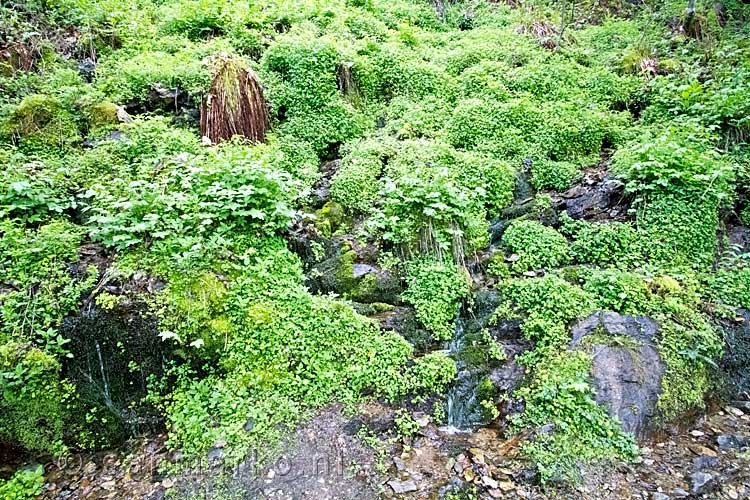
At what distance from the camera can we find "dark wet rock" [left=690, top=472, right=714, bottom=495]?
3.92 metres

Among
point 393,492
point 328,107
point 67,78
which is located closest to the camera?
point 393,492

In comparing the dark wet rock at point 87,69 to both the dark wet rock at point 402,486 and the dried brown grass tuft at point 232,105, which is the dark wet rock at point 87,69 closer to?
the dried brown grass tuft at point 232,105

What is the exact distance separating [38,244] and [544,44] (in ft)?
36.3

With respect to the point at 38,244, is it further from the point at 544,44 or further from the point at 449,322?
the point at 544,44

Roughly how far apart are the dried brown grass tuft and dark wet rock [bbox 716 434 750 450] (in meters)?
7.37

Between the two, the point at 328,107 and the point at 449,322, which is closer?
the point at 449,322

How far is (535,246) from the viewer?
611 centimetres

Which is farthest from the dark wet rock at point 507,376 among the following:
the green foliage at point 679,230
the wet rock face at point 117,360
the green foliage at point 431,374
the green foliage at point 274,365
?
the wet rock face at point 117,360

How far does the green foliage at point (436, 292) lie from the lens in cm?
541

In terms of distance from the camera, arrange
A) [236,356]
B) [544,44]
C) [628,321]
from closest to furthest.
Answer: [236,356]
[628,321]
[544,44]

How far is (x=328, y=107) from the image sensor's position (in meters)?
8.45

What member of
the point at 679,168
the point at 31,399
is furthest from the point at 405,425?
the point at 679,168

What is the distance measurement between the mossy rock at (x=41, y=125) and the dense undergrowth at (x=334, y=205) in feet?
0.10

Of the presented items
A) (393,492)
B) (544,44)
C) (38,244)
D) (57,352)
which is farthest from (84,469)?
(544,44)
